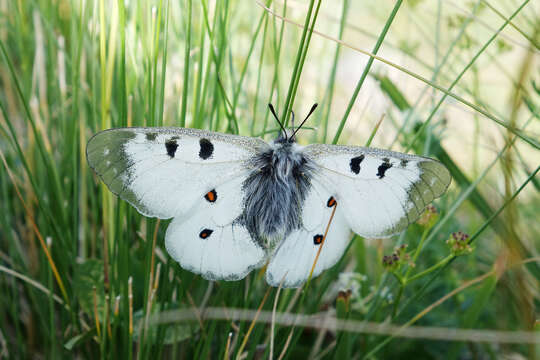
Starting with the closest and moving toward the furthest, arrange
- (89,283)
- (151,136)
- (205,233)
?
(151,136)
(205,233)
(89,283)

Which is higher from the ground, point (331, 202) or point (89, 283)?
point (331, 202)

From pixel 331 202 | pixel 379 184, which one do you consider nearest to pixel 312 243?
pixel 331 202

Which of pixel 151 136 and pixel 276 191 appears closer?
pixel 151 136

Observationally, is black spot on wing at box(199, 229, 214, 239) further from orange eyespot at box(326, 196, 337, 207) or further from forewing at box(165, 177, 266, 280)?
orange eyespot at box(326, 196, 337, 207)

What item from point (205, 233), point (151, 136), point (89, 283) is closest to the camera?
point (151, 136)

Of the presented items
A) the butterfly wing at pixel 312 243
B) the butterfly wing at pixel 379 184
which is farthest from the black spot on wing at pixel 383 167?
the butterfly wing at pixel 312 243

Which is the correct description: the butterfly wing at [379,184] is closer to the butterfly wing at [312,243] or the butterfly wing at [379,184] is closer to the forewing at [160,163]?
the butterfly wing at [312,243]

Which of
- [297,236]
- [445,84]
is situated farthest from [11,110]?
[445,84]

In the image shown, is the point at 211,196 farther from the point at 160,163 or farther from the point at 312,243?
the point at 312,243

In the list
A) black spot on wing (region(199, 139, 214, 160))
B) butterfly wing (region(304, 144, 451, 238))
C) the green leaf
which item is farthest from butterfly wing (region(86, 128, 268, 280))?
the green leaf
